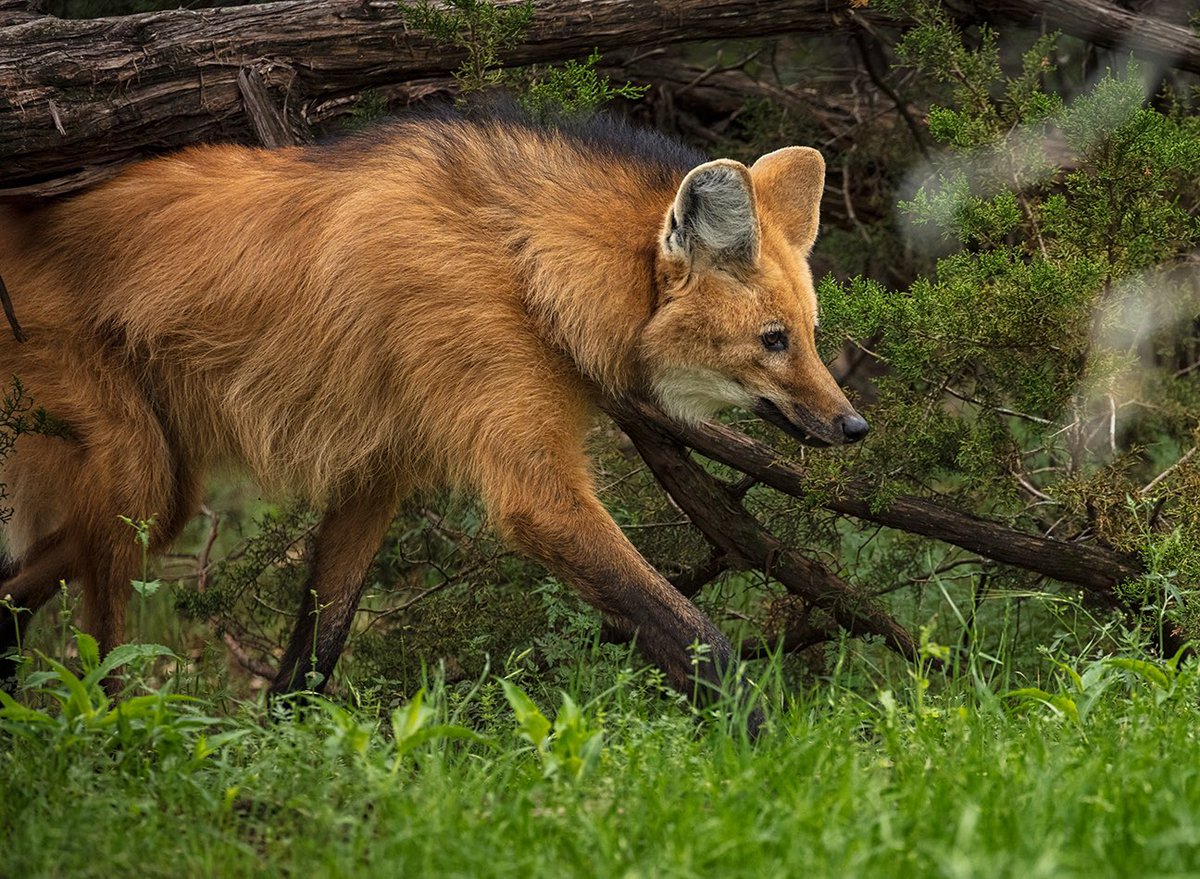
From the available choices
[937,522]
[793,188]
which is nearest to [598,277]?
A: [793,188]

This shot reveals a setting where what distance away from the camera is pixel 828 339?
12.6ft

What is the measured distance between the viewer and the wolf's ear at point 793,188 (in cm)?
389

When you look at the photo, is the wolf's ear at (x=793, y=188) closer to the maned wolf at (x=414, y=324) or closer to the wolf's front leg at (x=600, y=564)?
the maned wolf at (x=414, y=324)

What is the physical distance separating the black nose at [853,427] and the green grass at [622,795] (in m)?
0.88

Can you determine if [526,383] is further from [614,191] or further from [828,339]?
[828,339]

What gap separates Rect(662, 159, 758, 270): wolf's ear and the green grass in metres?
1.27

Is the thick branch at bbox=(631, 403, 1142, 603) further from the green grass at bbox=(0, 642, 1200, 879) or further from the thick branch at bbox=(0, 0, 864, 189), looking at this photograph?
the thick branch at bbox=(0, 0, 864, 189)

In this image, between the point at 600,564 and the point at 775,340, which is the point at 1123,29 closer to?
the point at 775,340

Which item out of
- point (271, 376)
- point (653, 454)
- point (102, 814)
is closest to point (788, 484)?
point (653, 454)

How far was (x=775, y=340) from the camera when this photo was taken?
3668mm

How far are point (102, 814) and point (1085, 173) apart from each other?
3205 millimetres

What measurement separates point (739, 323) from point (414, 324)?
0.91m

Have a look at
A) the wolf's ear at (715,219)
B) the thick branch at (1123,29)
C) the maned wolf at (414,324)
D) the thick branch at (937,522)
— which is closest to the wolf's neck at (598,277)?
the maned wolf at (414,324)

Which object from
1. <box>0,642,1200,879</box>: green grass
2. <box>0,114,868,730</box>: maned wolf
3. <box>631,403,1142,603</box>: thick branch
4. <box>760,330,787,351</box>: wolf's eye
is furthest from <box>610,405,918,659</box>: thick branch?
<box>0,642,1200,879</box>: green grass
